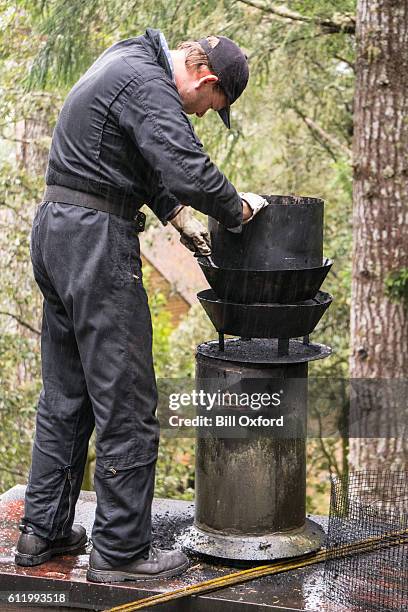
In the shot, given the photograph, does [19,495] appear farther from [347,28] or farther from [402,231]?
[347,28]

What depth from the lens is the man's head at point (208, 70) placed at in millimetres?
3441

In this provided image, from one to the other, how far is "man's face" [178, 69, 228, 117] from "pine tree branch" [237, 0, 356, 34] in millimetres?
3476

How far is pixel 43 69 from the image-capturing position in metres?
6.81

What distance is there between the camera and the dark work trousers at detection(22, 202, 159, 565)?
136 inches

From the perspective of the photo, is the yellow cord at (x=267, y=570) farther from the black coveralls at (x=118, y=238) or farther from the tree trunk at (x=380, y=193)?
the tree trunk at (x=380, y=193)

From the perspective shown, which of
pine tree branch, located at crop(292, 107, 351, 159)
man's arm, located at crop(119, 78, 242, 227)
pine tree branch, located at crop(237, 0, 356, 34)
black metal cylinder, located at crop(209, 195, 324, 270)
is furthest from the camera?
pine tree branch, located at crop(292, 107, 351, 159)

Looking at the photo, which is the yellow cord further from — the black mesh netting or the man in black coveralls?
the man in black coveralls

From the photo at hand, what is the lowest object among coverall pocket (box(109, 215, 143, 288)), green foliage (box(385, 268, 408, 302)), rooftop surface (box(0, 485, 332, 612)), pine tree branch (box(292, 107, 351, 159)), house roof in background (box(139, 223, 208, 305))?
rooftop surface (box(0, 485, 332, 612))

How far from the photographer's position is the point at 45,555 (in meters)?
3.82

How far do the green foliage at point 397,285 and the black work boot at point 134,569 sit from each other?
316 centimetres

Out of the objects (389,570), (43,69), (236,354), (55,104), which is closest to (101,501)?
(236,354)

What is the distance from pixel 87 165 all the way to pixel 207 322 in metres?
6.70

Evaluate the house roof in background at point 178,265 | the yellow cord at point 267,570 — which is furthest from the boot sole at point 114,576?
the house roof in background at point 178,265

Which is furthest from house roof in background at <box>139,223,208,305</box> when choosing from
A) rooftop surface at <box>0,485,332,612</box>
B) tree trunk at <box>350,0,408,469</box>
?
rooftop surface at <box>0,485,332,612</box>
